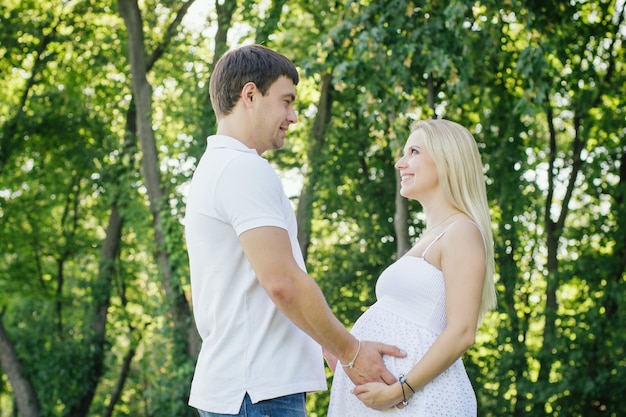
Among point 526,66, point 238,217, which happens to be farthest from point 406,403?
point 526,66

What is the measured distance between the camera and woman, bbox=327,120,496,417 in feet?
9.59

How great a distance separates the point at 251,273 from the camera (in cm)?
260

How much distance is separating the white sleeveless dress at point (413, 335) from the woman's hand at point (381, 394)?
0.22 ft

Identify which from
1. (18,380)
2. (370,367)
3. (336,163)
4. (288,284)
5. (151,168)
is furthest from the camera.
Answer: (18,380)

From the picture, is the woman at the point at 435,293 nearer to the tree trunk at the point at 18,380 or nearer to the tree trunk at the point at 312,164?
the tree trunk at the point at 312,164

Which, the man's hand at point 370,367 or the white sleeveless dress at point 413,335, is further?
the white sleeveless dress at point 413,335

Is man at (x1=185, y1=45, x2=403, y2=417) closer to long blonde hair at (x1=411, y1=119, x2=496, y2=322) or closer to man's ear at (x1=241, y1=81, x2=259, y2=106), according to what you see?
man's ear at (x1=241, y1=81, x2=259, y2=106)

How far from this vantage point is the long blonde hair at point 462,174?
3152 millimetres

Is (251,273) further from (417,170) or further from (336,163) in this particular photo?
(336,163)

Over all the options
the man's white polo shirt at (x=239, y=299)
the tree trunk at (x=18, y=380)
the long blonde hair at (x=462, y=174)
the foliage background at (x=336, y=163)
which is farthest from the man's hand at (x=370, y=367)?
the tree trunk at (x=18, y=380)

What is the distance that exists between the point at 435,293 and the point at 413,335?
159mm

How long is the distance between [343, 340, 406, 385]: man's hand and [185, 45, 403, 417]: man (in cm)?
7

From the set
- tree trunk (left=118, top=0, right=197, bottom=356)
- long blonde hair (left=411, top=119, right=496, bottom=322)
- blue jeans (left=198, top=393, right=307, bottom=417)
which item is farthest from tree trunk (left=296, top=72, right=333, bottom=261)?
blue jeans (left=198, top=393, right=307, bottom=417)

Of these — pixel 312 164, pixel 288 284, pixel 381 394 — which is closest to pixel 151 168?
pixel 312 164
